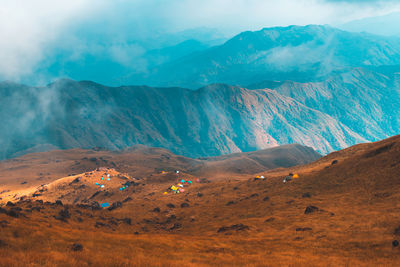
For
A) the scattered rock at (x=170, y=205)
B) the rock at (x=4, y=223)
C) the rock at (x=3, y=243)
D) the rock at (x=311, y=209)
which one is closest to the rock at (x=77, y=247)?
the rock at (x=3, y=243)

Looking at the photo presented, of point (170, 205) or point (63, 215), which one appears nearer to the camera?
point (63, 215)

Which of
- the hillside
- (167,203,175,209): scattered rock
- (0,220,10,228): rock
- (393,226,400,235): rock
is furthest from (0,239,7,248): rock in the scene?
(167,203,175,209): scattered rock

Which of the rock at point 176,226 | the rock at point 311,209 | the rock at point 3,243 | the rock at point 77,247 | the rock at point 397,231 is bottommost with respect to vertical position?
the rock at point 176,226

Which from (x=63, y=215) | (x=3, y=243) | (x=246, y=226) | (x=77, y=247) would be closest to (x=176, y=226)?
(x=246, y=226)

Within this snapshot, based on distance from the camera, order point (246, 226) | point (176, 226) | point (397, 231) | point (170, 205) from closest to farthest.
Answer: point (397, 231), point (246, 226), point (176, 226), point (170, 205)

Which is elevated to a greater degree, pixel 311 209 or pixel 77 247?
pixel 77 247

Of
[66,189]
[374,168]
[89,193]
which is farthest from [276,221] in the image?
[66,189]

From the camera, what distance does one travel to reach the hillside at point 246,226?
22234 millimetres

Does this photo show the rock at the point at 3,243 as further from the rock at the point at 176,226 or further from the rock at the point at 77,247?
the rock at the point at 176,226

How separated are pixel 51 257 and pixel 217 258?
12.6 m

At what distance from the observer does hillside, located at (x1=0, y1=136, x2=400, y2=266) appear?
72.9 feet

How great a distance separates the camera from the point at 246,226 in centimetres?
3912

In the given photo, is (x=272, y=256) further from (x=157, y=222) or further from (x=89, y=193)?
(x=89, y=193)

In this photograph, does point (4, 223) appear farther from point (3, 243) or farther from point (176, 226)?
point (176, 226)
